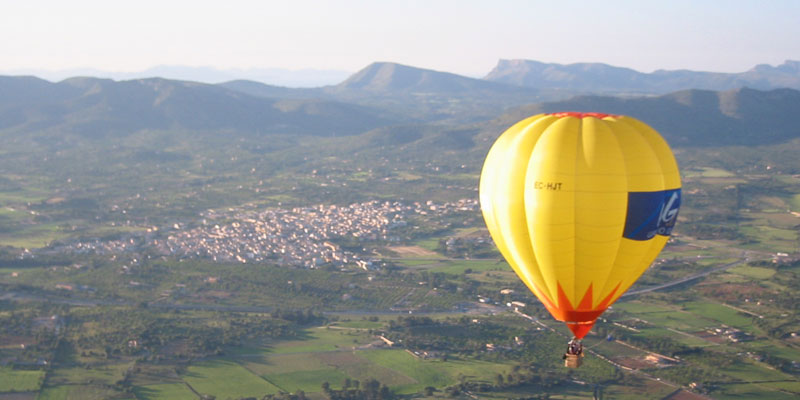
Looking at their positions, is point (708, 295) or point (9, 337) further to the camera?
point (708, 295)

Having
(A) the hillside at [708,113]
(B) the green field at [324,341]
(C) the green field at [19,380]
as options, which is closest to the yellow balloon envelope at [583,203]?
(B) the green field at [324,341]

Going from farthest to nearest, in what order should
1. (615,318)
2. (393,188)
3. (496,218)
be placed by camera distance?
(393,188) → (615,318) → (496,218)

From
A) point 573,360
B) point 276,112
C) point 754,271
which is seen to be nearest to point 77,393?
point 573,360

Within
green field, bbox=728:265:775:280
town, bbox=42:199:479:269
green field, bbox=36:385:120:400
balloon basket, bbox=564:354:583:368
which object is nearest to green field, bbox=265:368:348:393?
green field, bbox=36:385:120:400

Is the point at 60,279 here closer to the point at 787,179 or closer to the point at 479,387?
the point at 479,387

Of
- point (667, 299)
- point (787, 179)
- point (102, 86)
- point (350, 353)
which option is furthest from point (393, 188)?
point (102, 86)

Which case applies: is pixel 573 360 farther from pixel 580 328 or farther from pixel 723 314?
pixel 723 314
